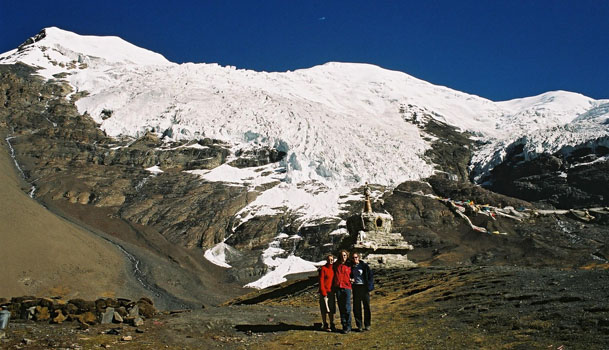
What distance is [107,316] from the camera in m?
13.6

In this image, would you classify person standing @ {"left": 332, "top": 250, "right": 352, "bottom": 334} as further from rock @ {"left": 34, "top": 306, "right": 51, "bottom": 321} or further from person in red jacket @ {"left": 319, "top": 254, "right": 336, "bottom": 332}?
rock @ {"left": 34, "top": 306, "right": 51, "bottom": 321}

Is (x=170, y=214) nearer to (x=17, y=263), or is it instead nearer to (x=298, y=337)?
(x=17, y=263)

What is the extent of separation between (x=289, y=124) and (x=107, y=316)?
467ft

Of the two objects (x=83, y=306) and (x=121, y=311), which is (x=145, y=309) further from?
(x=83, y=306)

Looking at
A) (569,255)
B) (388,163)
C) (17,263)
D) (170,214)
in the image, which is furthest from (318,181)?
(17,263)

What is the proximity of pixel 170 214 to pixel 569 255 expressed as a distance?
75.0 metres

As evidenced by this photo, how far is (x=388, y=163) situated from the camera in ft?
470

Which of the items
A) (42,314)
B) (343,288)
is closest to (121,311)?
(42,314)

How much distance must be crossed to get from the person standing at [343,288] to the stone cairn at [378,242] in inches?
527

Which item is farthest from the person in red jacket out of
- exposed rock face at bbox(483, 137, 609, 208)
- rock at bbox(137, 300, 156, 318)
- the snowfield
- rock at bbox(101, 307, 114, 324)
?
exposed rock face at bbox(483, 137, 609, 208)

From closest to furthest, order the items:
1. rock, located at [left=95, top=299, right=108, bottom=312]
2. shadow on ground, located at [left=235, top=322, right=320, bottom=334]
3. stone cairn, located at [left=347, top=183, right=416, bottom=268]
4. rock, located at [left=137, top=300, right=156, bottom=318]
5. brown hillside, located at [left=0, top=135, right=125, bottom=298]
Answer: rock, located at [left=95, top=299, right=108, bottom=312] < shadow on ground, located at [left=235, top=322, right=320, bottom=334] < rock, located at [left=137, top=300, right=156, bottom=318] < stone cairn, located at [left=347, top=183, right=416, bottom=268] < brown hillside, located at [left=0, top=135, right=125, bottom=298]

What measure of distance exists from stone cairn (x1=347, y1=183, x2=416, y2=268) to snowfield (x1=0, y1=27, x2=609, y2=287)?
67837 millimetres

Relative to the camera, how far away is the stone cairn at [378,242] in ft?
88.9

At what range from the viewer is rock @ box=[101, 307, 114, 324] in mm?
13562
